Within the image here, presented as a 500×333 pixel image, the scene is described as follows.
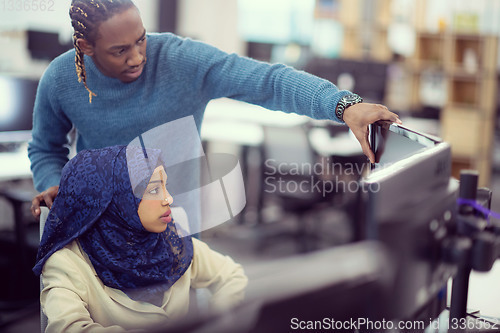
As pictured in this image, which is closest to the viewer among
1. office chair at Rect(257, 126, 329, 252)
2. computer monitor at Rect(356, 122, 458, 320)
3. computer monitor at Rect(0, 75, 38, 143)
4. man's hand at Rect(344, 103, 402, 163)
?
computer monitor at Rect(356, 122, 458, 320)

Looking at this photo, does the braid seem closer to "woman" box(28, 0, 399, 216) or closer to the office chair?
"woman" box(28, 0, 399, 216)

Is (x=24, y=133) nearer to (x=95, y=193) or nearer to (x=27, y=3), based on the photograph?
(x=27, y=3)

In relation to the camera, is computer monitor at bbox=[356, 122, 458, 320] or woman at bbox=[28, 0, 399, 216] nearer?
computer monitor at bbox=[356, 122, 458, 320]

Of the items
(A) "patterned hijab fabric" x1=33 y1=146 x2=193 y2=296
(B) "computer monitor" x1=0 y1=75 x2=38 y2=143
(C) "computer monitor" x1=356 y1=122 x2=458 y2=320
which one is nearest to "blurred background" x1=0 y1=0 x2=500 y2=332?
(B) "computer monitor" x1=0 y1=75 x2=38 y2=143

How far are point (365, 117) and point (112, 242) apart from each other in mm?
542

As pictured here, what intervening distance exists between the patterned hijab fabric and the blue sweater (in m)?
0.14

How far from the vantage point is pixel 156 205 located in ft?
3.34

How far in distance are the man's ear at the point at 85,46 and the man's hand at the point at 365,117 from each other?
515mm

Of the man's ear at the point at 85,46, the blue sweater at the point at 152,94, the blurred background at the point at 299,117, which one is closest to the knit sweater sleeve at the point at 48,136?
the blue sweater at the point at 152,94

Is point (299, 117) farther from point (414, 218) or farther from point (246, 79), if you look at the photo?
point (414, 218)

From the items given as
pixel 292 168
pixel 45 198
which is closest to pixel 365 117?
pixel 45 198

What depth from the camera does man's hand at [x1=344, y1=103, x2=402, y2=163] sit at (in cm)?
99

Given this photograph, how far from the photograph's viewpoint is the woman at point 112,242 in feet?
3.28

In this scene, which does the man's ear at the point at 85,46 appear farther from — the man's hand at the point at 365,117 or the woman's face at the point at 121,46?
the man's hand at the point at 365,117
